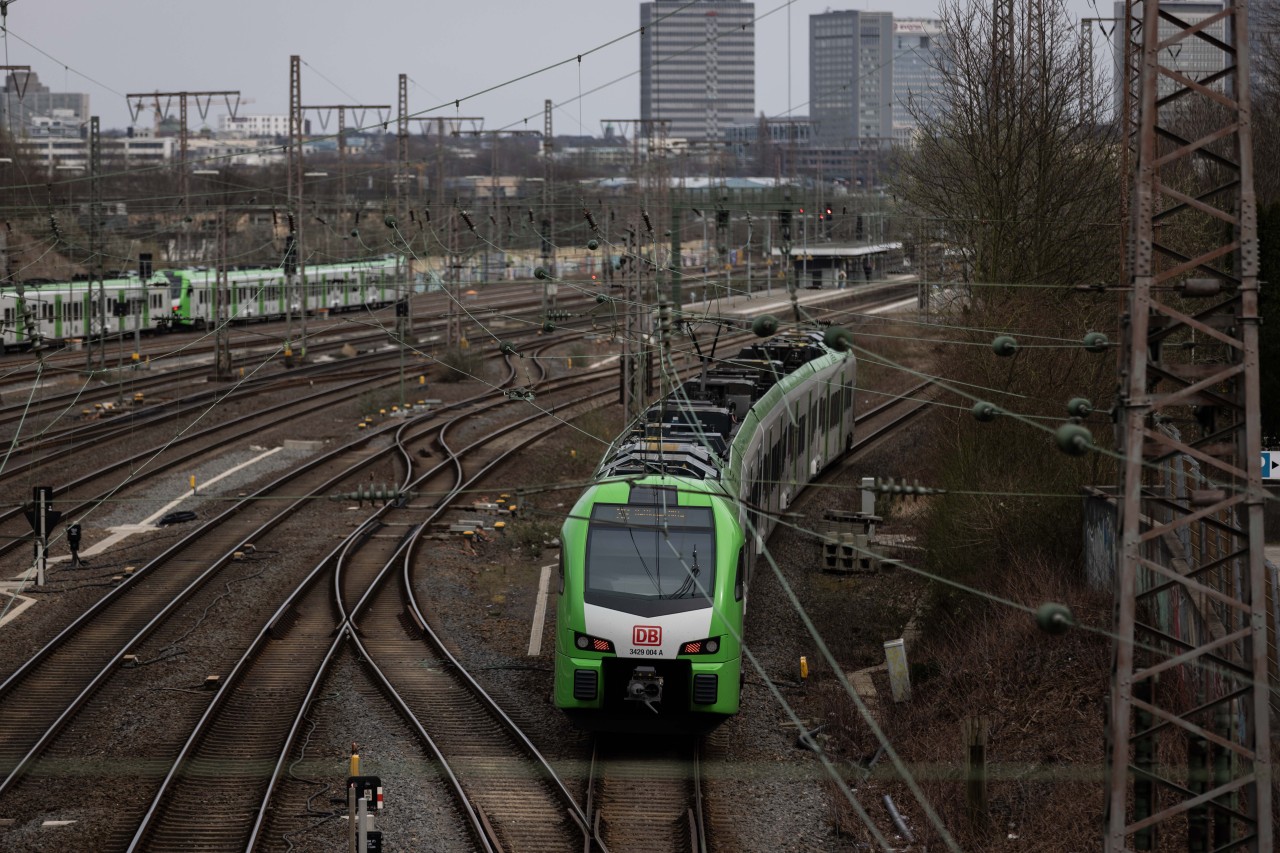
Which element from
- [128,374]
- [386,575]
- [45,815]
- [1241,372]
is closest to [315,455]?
[386,575]

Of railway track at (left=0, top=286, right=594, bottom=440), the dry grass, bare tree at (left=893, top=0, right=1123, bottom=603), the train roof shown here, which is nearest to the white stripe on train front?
the train roof

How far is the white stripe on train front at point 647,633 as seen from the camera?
13492 mm

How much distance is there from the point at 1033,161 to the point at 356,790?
18477 mm

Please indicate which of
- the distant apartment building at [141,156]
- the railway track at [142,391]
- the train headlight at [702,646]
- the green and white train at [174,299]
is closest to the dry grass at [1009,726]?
the train headlight at [702,646]

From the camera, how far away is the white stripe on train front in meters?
13.5

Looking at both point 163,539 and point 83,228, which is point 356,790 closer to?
point 163,539

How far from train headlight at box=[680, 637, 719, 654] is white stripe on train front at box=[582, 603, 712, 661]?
40 millimetres

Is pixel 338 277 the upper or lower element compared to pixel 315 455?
upper

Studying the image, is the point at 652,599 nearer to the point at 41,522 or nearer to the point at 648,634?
the point at 648,634

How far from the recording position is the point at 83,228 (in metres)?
77.9

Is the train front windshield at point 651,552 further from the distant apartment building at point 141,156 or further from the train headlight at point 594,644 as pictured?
the distant apartment building at point 141,156

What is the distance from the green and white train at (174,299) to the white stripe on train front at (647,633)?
28150mm

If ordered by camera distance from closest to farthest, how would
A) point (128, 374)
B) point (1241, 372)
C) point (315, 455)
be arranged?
point (1241, 372), point (315, 455), point (128, 374)

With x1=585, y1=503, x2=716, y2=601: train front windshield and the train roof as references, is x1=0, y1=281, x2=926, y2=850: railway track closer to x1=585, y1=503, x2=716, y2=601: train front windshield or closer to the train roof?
x1=585, y1=503, x2=716, y2=601: train front windshield
